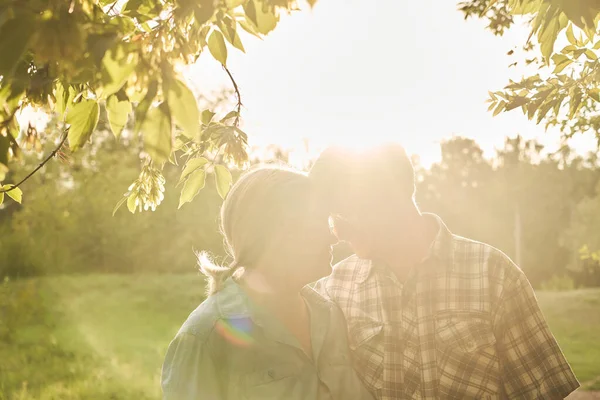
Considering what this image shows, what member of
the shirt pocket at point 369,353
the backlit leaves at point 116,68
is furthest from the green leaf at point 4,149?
the shirt pocket at point 369,353

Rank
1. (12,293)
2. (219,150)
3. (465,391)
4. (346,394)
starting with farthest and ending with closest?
(12,293) < (465,391) < (346,394) < (219,150)

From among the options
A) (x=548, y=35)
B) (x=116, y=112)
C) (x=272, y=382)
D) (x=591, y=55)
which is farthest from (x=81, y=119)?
(x=591, y=55)

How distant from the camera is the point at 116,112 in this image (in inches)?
46.4

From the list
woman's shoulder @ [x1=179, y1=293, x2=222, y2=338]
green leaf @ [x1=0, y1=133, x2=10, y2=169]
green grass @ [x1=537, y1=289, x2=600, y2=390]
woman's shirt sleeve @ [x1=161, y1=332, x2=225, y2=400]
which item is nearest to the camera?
green leaf @ [x1=0, y1=133, x2=10, y2=169]

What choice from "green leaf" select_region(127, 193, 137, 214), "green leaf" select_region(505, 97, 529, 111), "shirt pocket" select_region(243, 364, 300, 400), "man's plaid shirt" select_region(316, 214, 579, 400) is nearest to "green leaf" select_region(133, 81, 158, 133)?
"shirt pocket" select_region(243, 364, 300, 400)

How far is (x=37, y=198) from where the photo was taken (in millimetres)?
18875

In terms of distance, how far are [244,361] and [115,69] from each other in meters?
1.55

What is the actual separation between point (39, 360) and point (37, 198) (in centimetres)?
704

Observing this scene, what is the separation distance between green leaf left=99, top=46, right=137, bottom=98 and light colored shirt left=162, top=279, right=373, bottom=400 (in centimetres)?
137

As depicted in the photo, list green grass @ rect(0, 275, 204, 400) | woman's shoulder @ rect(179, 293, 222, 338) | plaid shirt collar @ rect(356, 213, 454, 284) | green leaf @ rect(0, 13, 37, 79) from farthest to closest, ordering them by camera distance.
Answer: green grass @ rect(0, 275, 204, 400), plaid shirt collar @ rect(356, 213, 454, 284), woman's shoulder @ rect(179, 293, 222, 338), green leaf @ rect(0, 13, 37, 79)

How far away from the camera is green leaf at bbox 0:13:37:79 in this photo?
976 millimetres

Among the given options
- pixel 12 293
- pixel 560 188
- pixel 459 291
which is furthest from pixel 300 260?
pixel 560 188

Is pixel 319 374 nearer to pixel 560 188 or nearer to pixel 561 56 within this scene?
pixel 561 56

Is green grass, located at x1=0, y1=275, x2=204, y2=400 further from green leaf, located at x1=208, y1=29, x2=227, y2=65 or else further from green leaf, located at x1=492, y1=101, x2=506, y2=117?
green leaf, located at x1=208, y1=29, x2=227, y2=65
